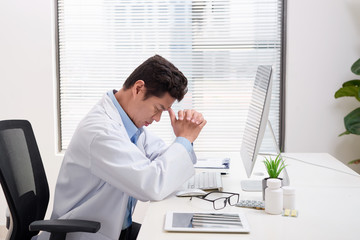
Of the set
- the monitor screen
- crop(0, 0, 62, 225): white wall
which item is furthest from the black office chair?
crop(0, 0, 62, 225): white wall

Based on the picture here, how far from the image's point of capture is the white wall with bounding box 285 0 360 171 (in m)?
3.11

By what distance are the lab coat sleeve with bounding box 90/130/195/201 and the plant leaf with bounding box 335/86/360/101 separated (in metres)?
1.83

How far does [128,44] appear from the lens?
335 centimetres

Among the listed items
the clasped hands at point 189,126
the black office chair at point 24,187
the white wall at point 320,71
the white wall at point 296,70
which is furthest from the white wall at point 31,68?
the clasped hands at point 189,126

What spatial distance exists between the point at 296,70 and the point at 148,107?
5.97 ft

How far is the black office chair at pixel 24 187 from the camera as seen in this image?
140 centimetres

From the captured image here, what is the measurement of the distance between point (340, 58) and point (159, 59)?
1.91 meters

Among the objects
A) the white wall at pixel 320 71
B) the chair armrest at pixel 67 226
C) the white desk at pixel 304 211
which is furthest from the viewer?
the white wall at pixel 320 71

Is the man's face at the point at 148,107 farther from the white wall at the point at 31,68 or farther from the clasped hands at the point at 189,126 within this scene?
the white wall at the point at 31,68

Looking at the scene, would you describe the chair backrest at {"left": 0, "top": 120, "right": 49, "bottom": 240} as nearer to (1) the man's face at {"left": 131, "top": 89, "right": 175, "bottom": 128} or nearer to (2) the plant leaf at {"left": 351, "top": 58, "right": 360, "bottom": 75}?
(1) the man's face at {"left": 131, "top": 89, "right": 175, "bottom": 128}

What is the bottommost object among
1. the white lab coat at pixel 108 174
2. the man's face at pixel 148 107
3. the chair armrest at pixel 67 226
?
the chair armrest at pixel 67 226

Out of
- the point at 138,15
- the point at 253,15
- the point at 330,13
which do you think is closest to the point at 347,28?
the point at 330,13

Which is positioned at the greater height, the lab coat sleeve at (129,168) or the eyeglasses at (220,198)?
the lab coat sleeve at (129,168)

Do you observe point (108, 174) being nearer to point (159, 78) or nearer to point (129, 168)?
point (129, 168)
